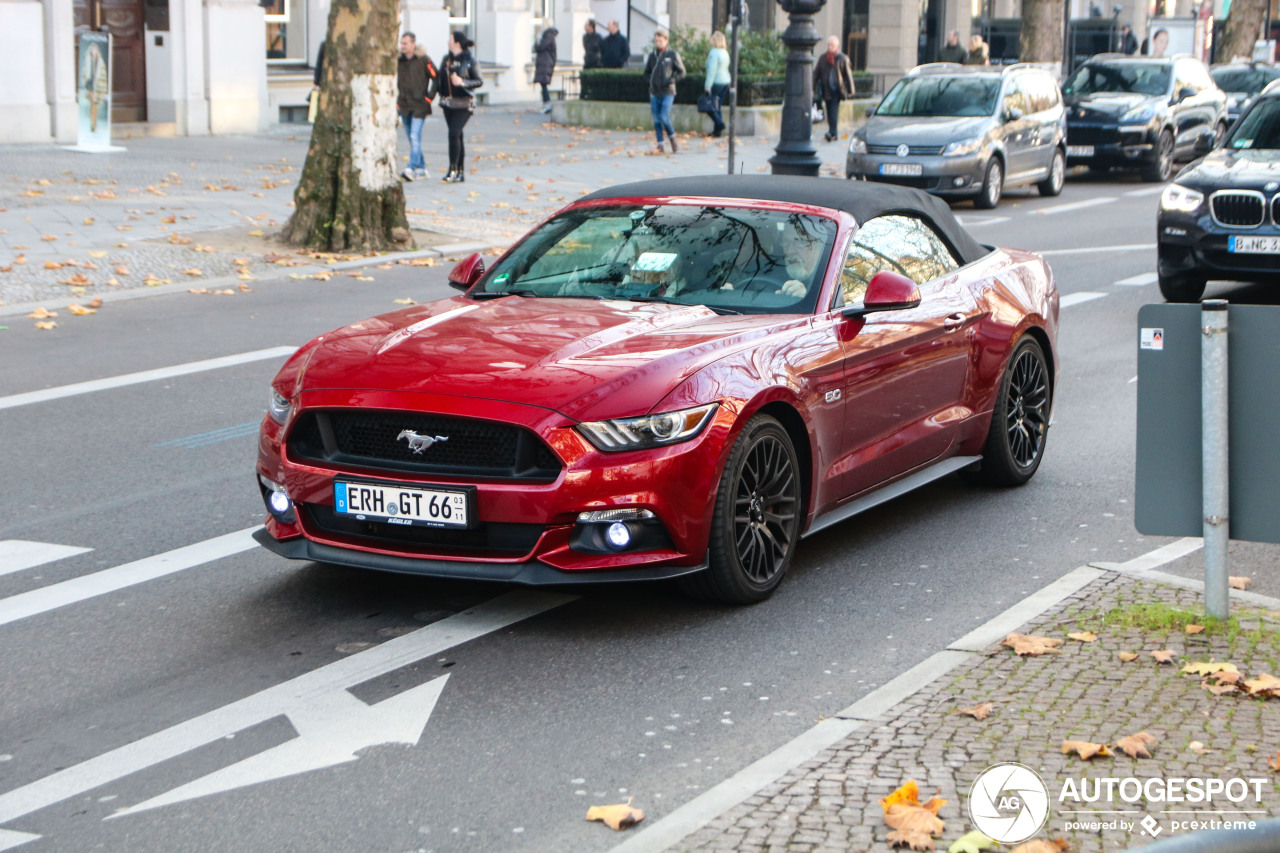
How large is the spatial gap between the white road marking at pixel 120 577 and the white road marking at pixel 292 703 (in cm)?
126

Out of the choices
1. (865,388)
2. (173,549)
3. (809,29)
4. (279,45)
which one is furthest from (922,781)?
(279,45)

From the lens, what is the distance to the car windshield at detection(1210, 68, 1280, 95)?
3238cm

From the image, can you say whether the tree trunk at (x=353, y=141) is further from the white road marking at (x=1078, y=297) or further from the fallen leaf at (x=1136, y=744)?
the fallen leaf at (x=1136, y=744)

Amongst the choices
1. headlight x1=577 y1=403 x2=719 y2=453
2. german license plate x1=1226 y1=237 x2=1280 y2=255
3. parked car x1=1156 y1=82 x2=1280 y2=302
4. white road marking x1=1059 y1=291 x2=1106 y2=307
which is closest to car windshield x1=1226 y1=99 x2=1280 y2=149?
parked car x1=1156 y1=82 x2=1280 y2=302

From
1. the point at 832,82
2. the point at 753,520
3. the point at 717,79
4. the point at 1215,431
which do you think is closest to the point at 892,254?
the point at 753,520

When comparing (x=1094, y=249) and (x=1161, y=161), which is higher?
(x=1161, y=161)

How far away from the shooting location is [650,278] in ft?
22.2

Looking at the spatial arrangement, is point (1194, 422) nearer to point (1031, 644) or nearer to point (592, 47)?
point (1031, 644)

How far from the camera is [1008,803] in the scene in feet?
13.6

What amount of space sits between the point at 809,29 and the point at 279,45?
47.6 ft

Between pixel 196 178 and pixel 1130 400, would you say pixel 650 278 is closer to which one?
pixel 1130 400

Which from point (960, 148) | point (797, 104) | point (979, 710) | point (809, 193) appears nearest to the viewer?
point (979, 710)

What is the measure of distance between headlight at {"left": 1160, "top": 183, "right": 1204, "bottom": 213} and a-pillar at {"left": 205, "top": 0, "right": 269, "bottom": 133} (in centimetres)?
1856

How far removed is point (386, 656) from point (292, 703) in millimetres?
486
